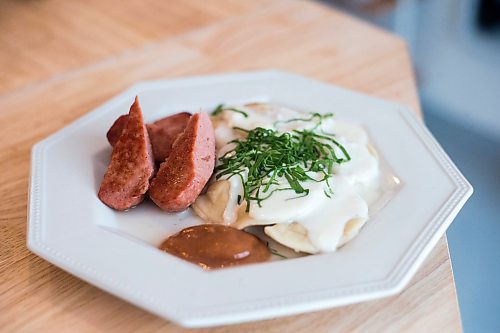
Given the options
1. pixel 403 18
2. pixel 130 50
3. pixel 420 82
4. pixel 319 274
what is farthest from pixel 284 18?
pixel 319 274

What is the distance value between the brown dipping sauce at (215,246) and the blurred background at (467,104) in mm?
451

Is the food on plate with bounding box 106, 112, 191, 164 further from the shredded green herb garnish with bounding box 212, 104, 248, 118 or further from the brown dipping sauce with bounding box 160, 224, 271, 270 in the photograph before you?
the brown dipping sauce with bounding box 160, 224, 271, 270

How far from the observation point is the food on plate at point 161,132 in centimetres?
151

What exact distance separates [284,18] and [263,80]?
26.8 inches

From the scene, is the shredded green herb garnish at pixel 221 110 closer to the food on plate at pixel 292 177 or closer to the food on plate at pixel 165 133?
the food on plate at pixel 292 177

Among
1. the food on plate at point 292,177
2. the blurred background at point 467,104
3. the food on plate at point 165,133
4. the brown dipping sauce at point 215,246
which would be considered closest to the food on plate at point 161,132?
the food on plate at point 165,133

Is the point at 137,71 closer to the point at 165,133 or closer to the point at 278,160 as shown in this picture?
the point at 165,133

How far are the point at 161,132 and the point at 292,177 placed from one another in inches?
15.0

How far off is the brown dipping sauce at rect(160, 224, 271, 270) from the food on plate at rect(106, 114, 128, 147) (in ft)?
1.24

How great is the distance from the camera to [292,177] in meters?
1.38

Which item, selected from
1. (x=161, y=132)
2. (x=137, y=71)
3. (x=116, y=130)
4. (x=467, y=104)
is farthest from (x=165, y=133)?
(x=467, y=104)

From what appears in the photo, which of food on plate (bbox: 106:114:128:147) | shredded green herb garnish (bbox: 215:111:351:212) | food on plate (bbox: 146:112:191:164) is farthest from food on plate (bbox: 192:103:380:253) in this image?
food on plate (bbox: 106:114:128:147)

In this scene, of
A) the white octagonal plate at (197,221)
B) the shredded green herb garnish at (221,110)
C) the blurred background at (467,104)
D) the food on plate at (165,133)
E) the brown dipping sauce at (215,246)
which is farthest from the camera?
the shredded green herb garnish at (221,110)

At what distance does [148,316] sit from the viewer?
3.95ft
